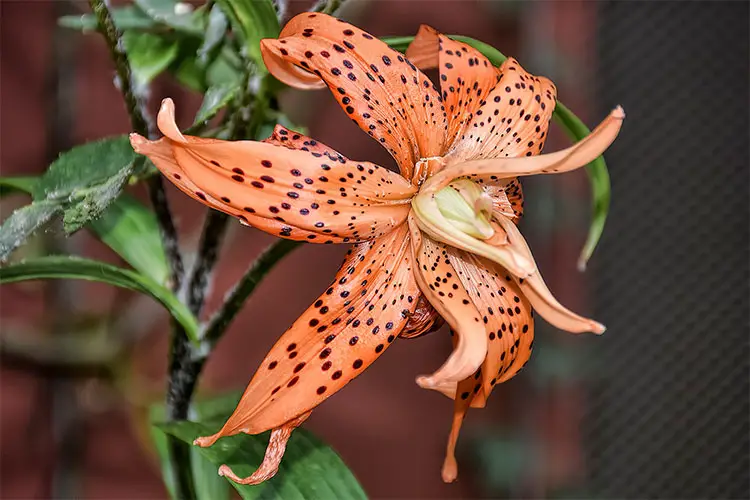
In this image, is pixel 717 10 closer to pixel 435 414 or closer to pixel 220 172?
pixel 435 414

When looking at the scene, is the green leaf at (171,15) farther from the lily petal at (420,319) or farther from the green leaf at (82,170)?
the lily petal at (420,319)

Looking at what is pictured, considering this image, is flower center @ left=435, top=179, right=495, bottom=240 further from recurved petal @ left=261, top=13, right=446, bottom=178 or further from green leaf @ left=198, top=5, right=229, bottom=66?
green leaf @ left=198, top=5, right=229, bottom=66

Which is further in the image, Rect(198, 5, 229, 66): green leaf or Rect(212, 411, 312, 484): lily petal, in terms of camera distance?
Rect(198, 5, 229, 66): green leaf

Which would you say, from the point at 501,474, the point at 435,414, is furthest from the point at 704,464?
the point at 435,414

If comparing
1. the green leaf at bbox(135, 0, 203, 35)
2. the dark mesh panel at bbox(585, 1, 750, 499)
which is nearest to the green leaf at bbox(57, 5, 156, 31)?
the green leaf at bbox(135, 0, 203, 35)

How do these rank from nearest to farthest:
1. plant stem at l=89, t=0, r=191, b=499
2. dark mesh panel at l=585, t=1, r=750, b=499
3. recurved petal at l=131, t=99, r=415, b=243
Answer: recurved petal at l=131, t=99, r=415, b=243 < plant stem at l=89, t=0, r=191, b=499 < dark mesh panel at l=585, t=1, r=750, b=499
